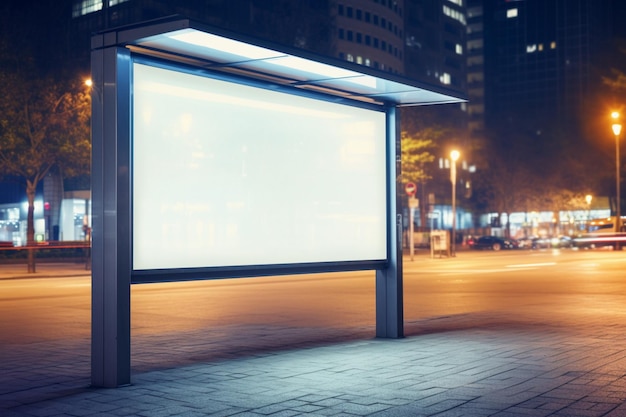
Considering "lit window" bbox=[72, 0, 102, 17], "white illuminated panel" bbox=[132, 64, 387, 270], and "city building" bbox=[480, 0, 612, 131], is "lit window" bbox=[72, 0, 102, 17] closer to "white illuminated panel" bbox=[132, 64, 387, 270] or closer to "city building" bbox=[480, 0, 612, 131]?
"white illuminated panel" bbox=[132, 64, 387, 270]

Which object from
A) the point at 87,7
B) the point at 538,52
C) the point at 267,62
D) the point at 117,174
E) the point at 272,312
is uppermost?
the point at 538,52

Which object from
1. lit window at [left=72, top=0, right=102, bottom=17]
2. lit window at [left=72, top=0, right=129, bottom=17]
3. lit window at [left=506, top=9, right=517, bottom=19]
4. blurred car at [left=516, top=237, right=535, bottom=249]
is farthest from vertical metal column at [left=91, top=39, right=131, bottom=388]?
lit window at [left=506, top=9, right=517, bottom=19]

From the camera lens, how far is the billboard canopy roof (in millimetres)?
7523

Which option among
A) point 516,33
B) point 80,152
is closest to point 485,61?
point 516,33

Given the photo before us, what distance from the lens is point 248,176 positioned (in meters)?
9.02

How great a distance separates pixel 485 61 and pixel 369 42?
6904 centimetres

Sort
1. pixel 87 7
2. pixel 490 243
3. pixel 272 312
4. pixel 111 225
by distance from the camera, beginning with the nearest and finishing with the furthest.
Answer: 1. pixel 111 225
2. pixel 272 312
3. pixel 490 243
4. pixel 87 7

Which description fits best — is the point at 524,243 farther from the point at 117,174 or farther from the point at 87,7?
the point at 117,174

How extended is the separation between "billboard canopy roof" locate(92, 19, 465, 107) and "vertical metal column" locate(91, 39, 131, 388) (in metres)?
0.42

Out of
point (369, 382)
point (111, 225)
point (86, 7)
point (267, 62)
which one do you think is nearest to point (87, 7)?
point (86, 7)

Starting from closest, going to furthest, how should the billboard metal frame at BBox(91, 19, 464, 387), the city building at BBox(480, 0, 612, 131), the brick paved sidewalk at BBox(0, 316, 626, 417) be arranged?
the brick paved sidewalk at BBox(0, 316, 626, 417) < the billboard metal frame at BBox(91, 19, 464, 387) < the city building at BBox(480, 0, 612, 131)

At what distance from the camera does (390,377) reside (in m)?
7.78

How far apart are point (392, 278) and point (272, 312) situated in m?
4.70

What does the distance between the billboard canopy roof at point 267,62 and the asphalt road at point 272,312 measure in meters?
3.17
